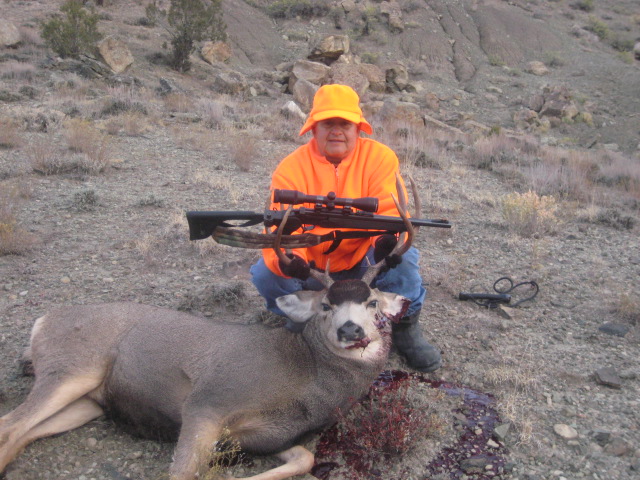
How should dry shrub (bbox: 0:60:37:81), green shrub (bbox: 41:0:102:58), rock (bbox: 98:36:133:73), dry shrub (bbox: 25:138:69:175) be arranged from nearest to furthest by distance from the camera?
dry shrub (bbox: 25:138:69:175), dry shrub (bbox: 0:60:37:81), green shrub (bbox: 41:0:102:58), rock (bbox: 98:36:133:73)

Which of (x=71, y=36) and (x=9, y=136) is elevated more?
(x=71, y=36)

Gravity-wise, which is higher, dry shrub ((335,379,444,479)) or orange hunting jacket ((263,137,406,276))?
orange hunting jacket ((263,137,406,276))

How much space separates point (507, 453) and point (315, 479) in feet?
3.72

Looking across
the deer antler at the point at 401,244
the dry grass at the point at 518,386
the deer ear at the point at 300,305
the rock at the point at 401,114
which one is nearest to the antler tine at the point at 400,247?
the deer antler at the point at 401,244

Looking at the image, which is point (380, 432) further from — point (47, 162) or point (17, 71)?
point (17, 71)

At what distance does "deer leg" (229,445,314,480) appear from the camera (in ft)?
9.95

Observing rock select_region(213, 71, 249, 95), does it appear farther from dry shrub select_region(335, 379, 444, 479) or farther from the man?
dry shrub select_region(335, 379, 444, 479)

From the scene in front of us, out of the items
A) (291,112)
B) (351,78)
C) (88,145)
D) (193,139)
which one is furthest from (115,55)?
(88,145)

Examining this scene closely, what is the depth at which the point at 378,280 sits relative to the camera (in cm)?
416

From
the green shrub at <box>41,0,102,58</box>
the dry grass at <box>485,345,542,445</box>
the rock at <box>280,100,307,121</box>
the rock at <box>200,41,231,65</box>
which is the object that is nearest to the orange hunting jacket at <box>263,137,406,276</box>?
the dry grass at <box>485,345,542,445</box>

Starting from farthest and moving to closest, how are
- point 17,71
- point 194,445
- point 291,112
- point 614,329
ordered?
point 17,71, point 291,112, point 614,329, point 194,445

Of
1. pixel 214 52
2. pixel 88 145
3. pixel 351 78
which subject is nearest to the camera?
pixel 88 145

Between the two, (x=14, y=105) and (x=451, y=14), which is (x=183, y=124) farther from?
(x=451, y=14)

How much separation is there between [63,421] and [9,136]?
23.3 feet
